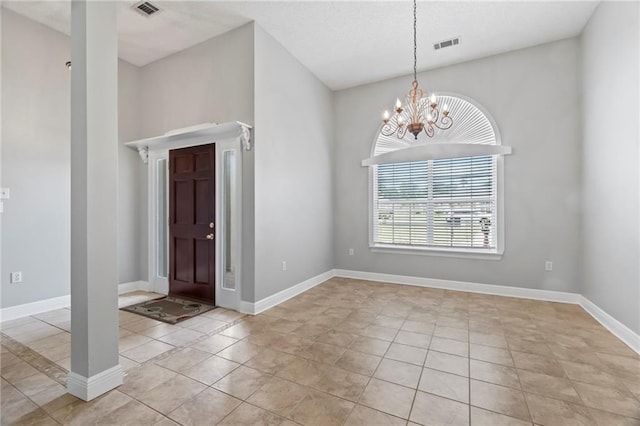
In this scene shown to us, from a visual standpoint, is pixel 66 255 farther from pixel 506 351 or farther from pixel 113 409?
pixel 506 351

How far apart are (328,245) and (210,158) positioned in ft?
8.54

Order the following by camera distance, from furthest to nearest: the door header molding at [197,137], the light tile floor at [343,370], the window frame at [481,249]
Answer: the window frame at [481,249] → the door header molding at [197,137] → the light tile floor at [343,370]

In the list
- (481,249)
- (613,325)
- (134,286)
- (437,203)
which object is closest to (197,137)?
(134,286)

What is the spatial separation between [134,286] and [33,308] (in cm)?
125

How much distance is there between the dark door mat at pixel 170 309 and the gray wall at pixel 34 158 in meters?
1.08

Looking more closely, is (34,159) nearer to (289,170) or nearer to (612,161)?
(289,170)

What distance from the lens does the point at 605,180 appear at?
3254 mm

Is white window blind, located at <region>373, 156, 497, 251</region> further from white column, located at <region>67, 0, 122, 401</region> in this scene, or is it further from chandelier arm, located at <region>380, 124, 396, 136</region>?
white column, located at <region>67, 0, 122, 401</region>

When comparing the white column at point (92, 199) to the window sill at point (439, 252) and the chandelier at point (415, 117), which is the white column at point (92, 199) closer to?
the chandelier at point (415, 117)

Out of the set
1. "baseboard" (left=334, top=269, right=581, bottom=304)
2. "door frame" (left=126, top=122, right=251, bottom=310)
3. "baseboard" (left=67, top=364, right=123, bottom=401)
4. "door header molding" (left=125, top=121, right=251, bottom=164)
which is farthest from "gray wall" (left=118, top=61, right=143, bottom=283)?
"baseboard" (left=334, top=269, right=581, bottom=304)

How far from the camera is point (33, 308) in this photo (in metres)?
3.61

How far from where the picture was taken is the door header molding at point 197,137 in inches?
143

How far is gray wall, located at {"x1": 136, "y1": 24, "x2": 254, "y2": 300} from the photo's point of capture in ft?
12.1

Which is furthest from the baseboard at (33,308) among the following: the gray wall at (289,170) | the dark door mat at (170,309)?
the gray wall at (289,170)
